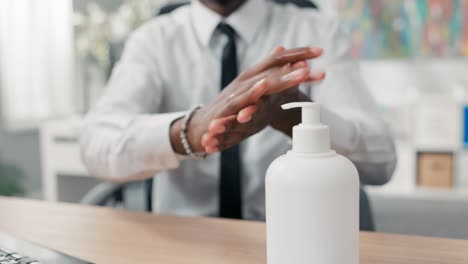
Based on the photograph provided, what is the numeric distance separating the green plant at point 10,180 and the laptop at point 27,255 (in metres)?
2.05

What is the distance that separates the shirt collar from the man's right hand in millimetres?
367

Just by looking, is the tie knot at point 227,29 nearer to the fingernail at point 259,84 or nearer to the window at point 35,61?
the fingernail at point 259,84

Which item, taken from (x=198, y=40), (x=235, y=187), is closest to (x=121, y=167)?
(x=235, y=187)

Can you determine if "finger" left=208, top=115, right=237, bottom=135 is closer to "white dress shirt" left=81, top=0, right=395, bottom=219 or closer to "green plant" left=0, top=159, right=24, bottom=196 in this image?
"white dress shirt" left=81, top=0, right=395, bottom=219

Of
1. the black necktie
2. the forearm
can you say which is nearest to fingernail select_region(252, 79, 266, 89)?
the forearm

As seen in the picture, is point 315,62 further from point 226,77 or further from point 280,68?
point 280,68

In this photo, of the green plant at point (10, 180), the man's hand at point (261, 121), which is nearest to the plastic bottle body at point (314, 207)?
the man's hand at point (261, 121)

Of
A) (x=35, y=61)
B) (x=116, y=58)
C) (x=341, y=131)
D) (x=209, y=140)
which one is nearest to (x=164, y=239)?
(x=209, y=140)

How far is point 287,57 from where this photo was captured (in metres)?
0.70

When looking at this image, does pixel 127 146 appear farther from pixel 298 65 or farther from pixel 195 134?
pixel 298 65

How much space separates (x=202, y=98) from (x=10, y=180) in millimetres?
1753

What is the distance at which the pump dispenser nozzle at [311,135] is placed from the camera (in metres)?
0.45

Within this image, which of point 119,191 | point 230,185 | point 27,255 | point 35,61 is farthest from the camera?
point 35,61

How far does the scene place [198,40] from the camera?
3.76 ft
